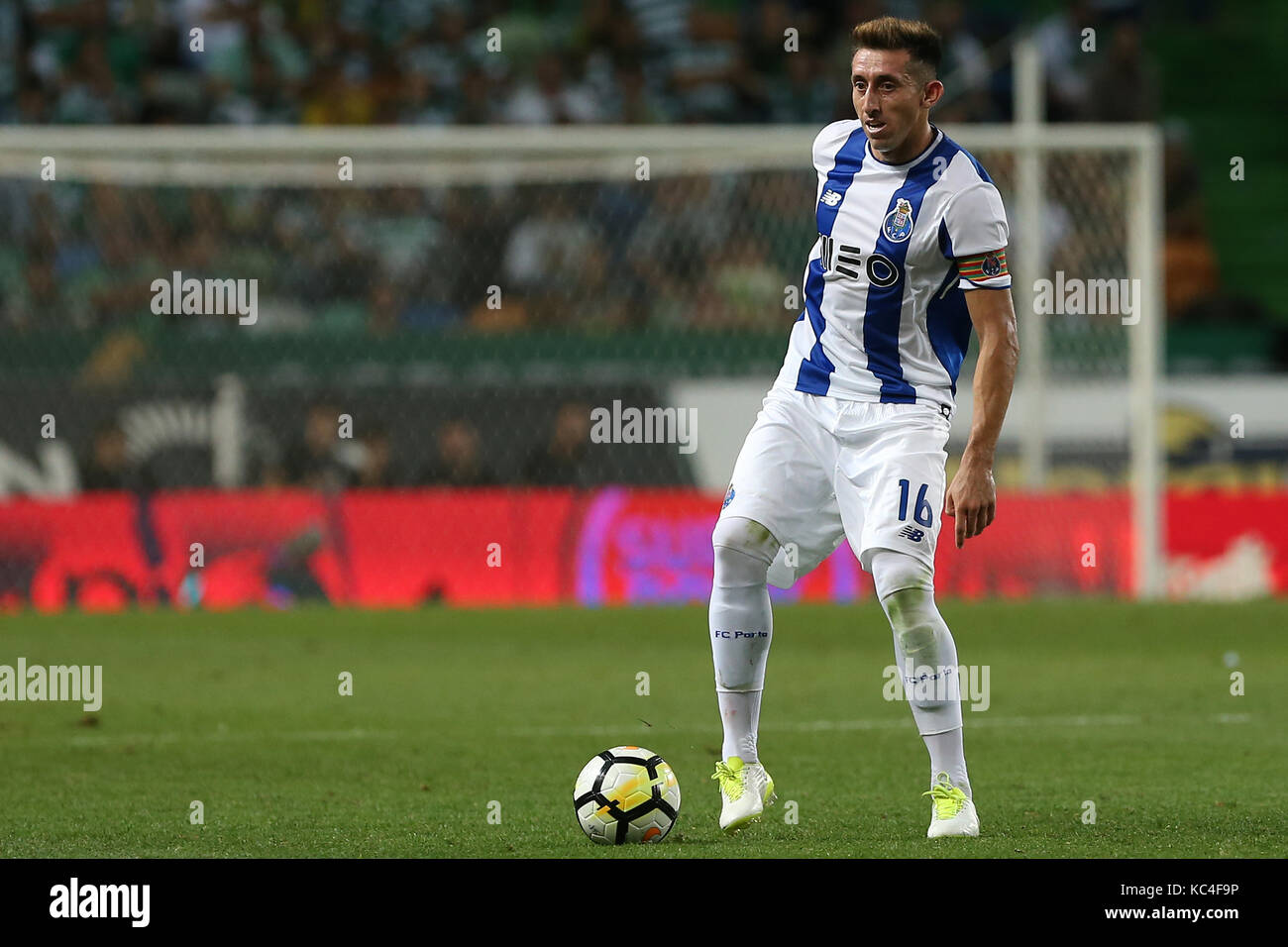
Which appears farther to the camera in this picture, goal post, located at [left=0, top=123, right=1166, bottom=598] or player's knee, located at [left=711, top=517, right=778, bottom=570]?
goal post, located at [left=0, top=123, right=1166, bottom=598]

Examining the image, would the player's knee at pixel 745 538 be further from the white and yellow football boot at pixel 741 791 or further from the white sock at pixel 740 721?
the white and yellow football boot at pixel 741 791

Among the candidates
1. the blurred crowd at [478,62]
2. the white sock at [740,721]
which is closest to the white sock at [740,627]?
the white sock at [740,721]

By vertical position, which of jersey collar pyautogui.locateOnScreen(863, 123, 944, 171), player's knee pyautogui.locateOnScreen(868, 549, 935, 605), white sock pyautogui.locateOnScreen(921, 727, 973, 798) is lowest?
white sock pyautogui.locateOnScreen(921, 727, 973, 798)

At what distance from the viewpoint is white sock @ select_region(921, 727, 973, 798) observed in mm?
5949

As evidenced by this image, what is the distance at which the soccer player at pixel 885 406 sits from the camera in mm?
5930

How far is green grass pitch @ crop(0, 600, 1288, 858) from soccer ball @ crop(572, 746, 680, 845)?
0.10 metres

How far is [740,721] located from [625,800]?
0.58m

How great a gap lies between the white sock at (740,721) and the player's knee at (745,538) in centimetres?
42

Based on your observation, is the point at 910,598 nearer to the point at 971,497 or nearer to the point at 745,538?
the point at 971,497

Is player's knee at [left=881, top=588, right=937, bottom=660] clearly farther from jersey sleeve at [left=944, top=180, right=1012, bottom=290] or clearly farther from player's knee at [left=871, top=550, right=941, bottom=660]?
jersey sleeve at [left=944, top=180, right=1012, bottom=290]

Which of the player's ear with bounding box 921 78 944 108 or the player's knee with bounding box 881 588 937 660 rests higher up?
the player's ear with bounding box 921 78 944 108

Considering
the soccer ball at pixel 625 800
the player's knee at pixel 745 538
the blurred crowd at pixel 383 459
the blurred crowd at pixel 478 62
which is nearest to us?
the soccer ball at pixel 625 800

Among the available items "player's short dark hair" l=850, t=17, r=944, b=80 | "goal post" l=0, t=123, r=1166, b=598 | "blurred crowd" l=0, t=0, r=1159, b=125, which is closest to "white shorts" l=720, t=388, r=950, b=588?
"player's short dark hair" l=850, t=17, r=944, b=80

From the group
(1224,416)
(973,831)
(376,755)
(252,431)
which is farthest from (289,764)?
(1224,416)
